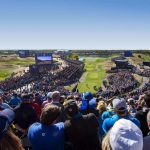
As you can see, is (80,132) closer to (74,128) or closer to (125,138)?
(74,128)

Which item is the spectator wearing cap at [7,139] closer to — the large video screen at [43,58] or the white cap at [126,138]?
the white cap at [126,138]

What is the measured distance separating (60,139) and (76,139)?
0.34 meters

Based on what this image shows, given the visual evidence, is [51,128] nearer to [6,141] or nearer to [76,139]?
[76,139]

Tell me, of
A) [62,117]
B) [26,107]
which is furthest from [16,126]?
[62,117]

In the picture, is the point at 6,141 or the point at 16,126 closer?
the point at 6,141

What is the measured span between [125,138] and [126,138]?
1 centimetres

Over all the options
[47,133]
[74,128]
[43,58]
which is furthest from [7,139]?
[43,58]

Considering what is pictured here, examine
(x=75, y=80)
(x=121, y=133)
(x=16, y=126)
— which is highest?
(x=121, y=133)

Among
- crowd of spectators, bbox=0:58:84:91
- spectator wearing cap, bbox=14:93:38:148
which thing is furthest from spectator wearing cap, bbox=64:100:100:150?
crowd of spectators, bbox=0:58:84:91

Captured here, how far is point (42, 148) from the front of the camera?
6.52 metres

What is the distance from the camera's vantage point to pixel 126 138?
144 inches

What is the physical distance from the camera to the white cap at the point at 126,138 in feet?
11.9

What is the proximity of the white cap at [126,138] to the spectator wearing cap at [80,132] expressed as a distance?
2.98m

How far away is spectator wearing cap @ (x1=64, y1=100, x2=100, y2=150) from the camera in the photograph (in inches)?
266
